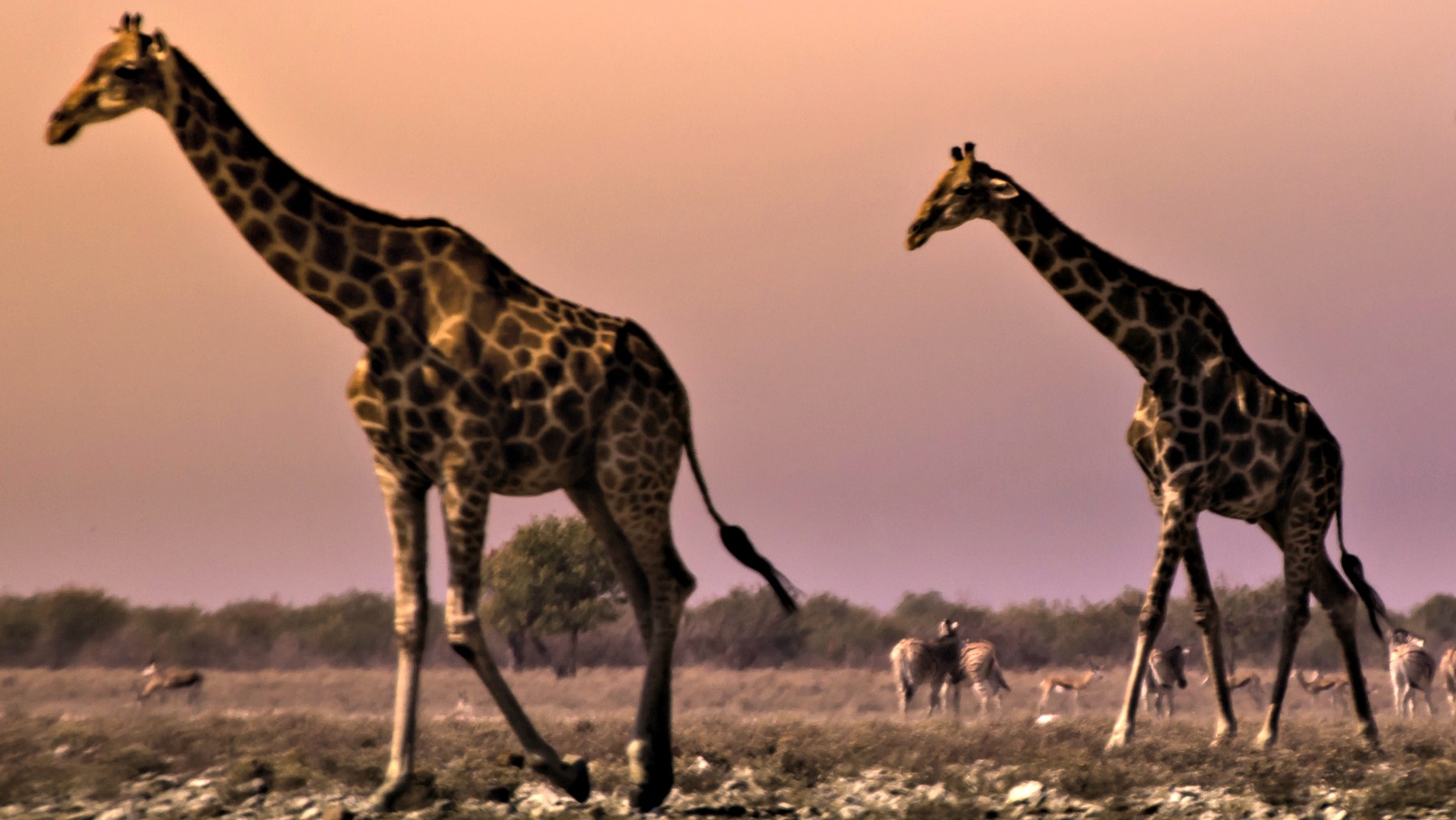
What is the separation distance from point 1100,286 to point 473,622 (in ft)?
18.3

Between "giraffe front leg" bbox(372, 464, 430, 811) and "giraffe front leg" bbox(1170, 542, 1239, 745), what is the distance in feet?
20.2

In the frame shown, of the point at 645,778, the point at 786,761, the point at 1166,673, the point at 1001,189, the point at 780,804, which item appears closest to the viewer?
the point at 645,778

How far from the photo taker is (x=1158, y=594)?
1288 centimetres

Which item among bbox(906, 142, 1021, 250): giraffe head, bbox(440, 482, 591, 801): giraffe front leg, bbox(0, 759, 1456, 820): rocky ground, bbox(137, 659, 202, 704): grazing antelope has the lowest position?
bbox(0, 759, 1456, 820): rocky ground

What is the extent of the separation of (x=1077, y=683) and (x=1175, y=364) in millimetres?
16927

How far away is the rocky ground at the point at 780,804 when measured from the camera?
10758 mm

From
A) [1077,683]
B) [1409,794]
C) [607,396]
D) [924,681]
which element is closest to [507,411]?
Answer: [607,396]

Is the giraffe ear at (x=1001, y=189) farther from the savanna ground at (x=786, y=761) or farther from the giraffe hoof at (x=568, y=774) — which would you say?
the giraffe hoof at (x=568, y=774)

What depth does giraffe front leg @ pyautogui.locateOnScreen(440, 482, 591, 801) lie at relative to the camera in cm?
1049

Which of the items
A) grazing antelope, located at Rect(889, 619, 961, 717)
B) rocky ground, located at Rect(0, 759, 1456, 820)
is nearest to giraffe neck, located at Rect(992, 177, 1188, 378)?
rocky ground, located at Rect(0, 759, 1456, 820)

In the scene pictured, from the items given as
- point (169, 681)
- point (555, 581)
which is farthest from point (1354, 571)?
point (555, 581)

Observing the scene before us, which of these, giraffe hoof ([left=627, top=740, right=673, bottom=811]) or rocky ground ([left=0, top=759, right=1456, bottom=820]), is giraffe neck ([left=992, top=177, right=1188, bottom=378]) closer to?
rocky ground ([left=0, top=759, right=1456, bottom=820])

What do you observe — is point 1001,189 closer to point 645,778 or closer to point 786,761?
point 786,761

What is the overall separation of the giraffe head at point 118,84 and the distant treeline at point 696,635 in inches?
1160
